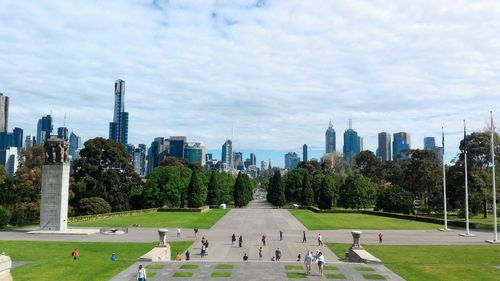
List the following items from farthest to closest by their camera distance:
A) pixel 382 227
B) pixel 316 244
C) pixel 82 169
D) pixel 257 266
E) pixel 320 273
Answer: pixel 82 169
pixel 382 227
pixel 316 244
pixel 257 266
pixel 320 273

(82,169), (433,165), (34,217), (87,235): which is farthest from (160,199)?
(433,165)

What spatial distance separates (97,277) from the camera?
26688 millimetres

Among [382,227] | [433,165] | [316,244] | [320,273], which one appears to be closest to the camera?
[320,273]

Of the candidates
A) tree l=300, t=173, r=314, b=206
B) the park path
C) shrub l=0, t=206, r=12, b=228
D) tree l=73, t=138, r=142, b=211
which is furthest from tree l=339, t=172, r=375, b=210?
shrub l=0, t=206, r=12, b=228

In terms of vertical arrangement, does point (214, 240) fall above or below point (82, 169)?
below

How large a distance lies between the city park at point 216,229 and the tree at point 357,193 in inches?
8.8

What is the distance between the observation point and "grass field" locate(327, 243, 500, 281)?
28663 mm

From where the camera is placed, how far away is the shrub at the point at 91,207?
245 ft

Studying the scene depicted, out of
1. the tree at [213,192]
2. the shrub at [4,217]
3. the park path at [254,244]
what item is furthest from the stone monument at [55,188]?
the tree at [213,192]

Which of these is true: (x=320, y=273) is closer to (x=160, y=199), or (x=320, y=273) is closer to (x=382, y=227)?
(x=382, y=227)

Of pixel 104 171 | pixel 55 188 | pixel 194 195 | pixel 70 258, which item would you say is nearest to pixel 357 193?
pixel 194 195

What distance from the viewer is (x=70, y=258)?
109 feet

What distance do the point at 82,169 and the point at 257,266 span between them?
6356cm

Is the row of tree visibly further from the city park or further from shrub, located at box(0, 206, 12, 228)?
shrub, located at box(0, 206, 12, 228)
